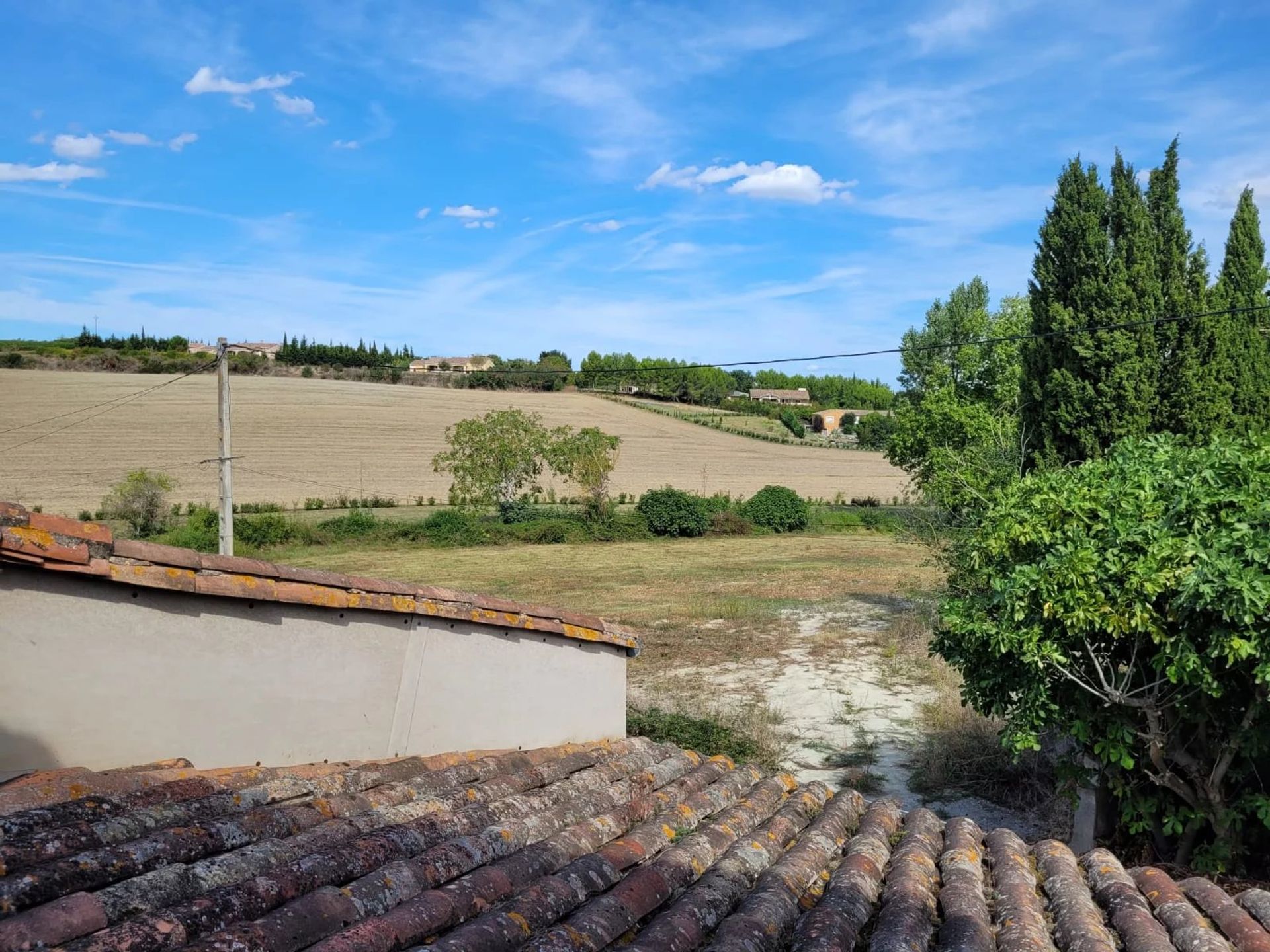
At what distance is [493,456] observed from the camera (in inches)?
1714

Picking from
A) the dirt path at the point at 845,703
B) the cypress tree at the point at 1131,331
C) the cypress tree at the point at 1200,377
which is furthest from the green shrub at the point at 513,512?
the cypress tree at the point at 1200,377

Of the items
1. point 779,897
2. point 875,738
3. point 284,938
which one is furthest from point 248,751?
point 875,738

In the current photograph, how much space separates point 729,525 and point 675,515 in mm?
3020

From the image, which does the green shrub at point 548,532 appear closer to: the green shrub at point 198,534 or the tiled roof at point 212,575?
the green shrub at point 198,534

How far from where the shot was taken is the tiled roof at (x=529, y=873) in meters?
3.13

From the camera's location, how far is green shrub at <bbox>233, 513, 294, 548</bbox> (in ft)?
119

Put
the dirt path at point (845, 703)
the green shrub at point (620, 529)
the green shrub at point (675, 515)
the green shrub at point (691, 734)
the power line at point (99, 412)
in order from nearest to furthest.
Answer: the green shrub at point (691, 734), the dirt path at point (845, 703), the green shrub at point (620, 529), the green shrub at point (675, 515), the power line at point (99, 412)

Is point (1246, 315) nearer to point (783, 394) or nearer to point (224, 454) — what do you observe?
point (224, 454)

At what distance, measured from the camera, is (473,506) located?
43.9m

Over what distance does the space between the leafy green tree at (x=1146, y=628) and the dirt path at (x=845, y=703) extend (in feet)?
9.40

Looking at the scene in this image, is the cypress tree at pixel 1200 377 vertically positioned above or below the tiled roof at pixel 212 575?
above

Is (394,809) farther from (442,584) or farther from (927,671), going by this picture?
(442,584)

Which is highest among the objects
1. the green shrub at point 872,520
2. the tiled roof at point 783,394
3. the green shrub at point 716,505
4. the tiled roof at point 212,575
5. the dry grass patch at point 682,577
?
the tiled roof at point 783,394


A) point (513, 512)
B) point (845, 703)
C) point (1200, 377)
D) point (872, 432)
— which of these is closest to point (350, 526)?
point (513, 512)
